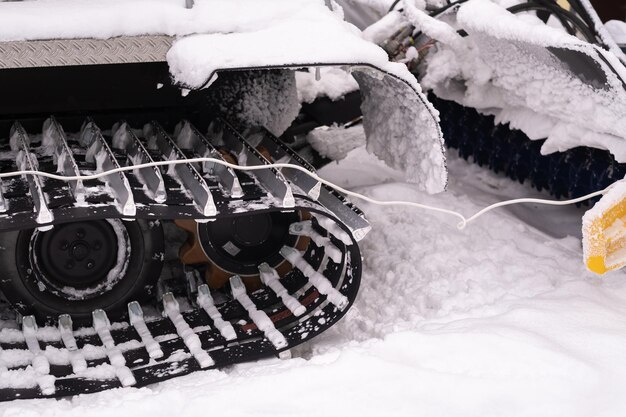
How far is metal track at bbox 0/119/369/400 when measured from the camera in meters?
2.42

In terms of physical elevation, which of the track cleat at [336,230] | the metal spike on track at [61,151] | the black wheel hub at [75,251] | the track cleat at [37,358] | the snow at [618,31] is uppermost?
the metal spike on track at [61,151]

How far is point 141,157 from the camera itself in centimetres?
276

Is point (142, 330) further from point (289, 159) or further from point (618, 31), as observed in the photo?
point (618, 31)

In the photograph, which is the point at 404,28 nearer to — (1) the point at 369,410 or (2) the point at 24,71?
(2) the point at 24,71

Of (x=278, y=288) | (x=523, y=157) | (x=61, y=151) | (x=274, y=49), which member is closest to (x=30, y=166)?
(x=61, y=151)

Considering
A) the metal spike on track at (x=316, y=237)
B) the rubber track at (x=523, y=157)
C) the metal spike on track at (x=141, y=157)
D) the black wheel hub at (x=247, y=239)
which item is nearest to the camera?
the metal spike on track at (x=141, y=157)

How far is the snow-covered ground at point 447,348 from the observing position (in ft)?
7.22

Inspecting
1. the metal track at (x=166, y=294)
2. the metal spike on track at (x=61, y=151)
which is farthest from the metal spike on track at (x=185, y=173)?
the metal spike on track at (x=61, y=151)

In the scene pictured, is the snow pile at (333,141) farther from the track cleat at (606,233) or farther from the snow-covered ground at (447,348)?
the track cleat at (606,233)

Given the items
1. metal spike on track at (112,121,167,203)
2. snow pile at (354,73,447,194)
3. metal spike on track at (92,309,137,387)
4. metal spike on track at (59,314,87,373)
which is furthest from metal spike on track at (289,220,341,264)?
metal spike on track at (59,314,87,373)

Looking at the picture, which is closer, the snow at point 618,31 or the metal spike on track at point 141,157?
the metal spike on track at point 141,157

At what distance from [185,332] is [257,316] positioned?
0.76 feet

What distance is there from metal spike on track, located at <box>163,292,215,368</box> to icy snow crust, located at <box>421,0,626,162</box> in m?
1.39

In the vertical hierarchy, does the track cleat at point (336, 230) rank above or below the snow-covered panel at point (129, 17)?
below
